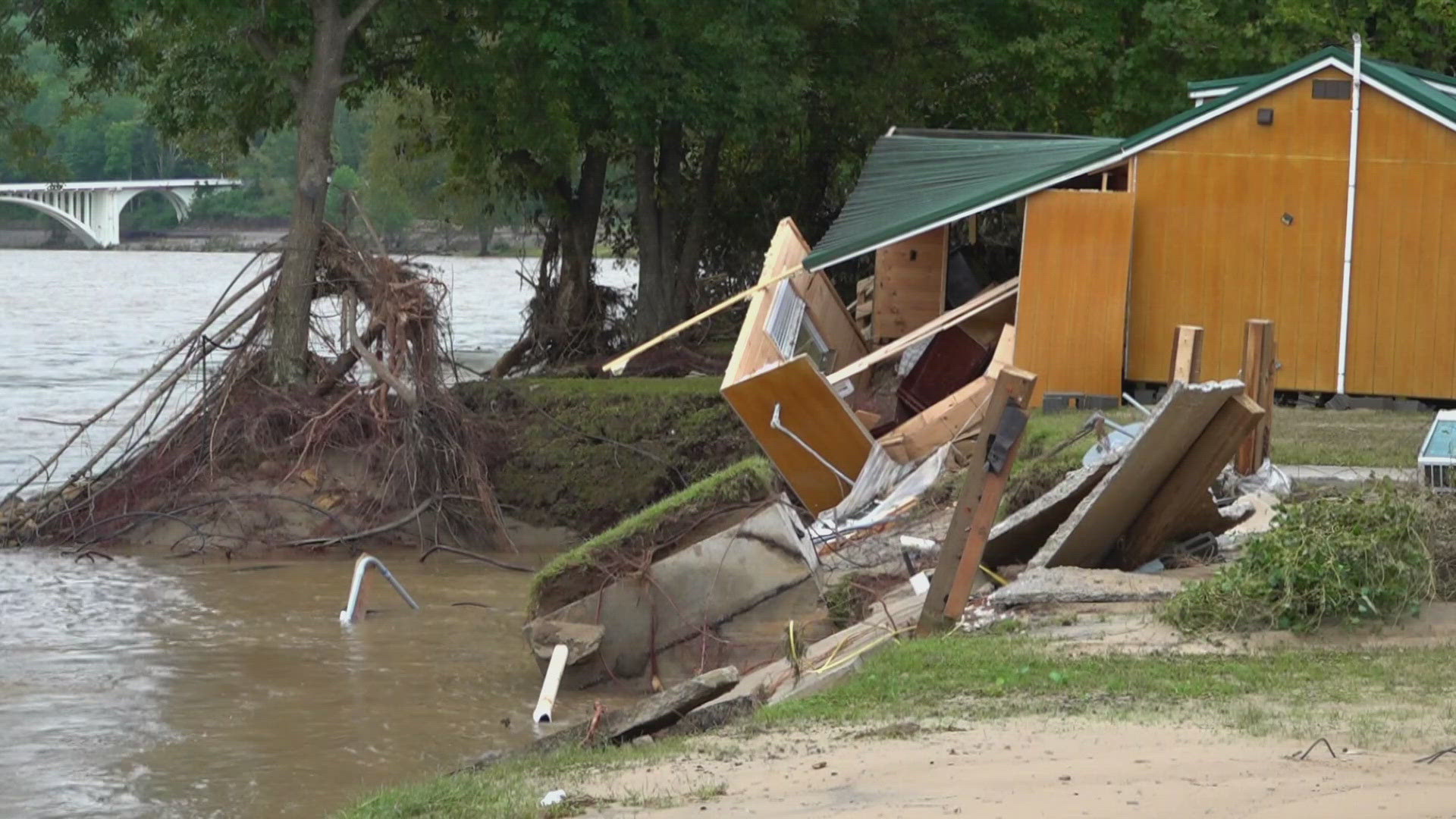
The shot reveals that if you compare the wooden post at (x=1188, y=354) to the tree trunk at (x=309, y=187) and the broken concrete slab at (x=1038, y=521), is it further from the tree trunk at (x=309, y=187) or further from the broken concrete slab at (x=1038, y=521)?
the tree trunk at (x=309, y=187)

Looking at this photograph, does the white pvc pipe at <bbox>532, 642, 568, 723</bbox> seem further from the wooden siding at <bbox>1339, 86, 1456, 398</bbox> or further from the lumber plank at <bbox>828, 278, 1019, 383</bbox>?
the wooden siding at <bbox>1339, 86, 1456, 398</bbox>

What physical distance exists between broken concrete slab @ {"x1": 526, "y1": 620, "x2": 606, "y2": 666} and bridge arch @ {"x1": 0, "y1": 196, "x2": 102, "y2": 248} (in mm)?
72953

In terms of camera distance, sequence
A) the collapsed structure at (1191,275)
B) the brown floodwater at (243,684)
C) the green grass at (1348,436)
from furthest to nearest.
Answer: the collapsed structure at (1191,275) → the green grass at (1348,436) → the brown floodwater at (243,684)

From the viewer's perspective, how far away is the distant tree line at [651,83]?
24375mm

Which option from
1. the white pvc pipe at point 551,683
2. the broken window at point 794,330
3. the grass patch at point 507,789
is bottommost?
the white pvc pipe at point 551,683

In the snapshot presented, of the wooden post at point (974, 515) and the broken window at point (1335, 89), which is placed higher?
the broken window at point (1335, 89)

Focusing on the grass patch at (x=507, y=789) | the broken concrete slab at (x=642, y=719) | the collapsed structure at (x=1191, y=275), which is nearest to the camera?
the grass patch at (x=507, y=789)

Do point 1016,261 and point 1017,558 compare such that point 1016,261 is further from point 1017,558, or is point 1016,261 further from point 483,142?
point 1017,558

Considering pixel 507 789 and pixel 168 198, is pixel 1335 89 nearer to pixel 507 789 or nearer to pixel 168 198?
pixel 507 789

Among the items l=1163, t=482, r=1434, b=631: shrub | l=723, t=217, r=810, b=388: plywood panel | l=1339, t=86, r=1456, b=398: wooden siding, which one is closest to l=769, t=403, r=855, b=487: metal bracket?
l=723, t=217, r=810, b=388: plywood panel

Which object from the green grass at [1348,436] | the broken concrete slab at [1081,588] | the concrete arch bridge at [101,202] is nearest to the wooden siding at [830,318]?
the green grass at [1348,436]

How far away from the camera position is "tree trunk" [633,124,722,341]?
3080 centimetres

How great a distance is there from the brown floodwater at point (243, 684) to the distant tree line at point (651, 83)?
4.64m

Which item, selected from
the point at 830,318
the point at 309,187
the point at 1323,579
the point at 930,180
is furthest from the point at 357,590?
the point at 930,180
